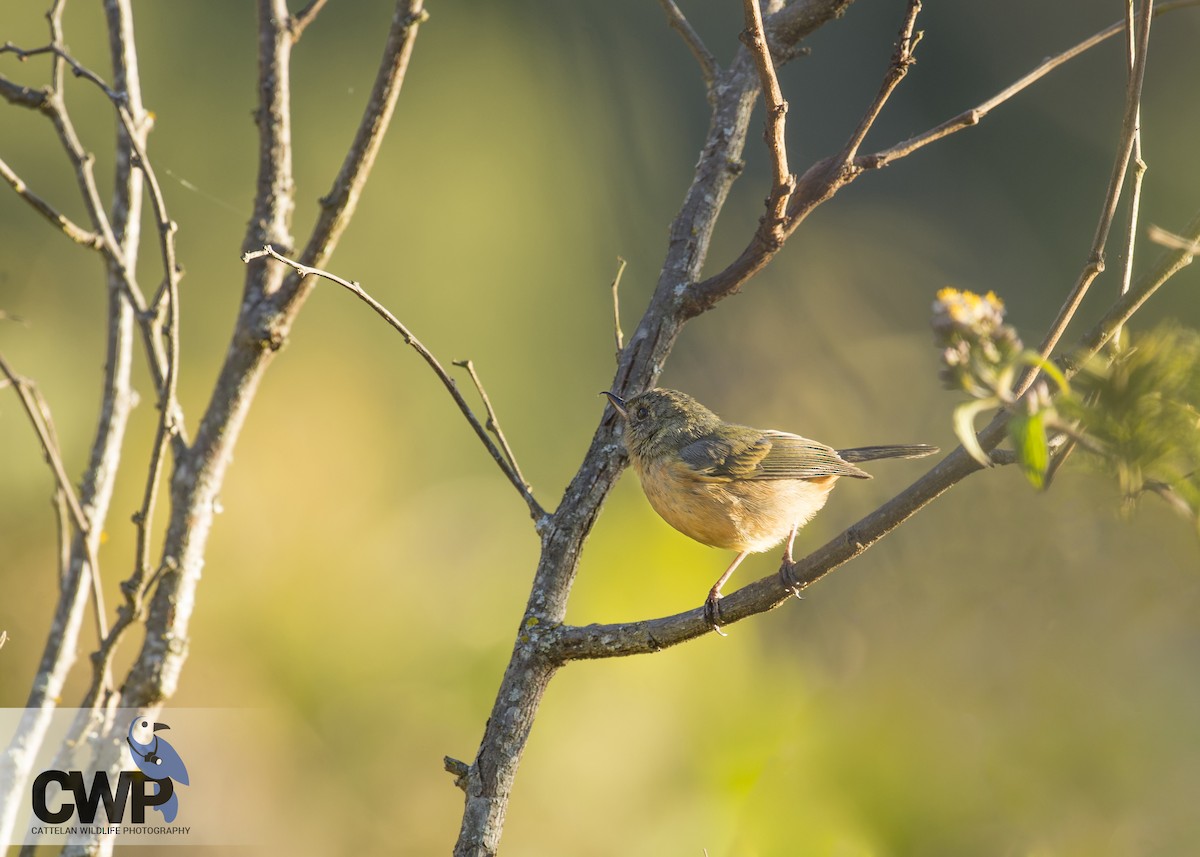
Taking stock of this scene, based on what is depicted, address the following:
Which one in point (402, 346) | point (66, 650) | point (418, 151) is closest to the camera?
point (66, 650)

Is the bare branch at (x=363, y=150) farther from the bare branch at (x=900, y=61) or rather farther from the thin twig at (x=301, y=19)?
the bare branch at (x=900, y=61)

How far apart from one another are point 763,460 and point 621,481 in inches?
127

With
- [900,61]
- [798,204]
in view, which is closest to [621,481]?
[798,204]

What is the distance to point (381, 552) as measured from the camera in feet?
20.8

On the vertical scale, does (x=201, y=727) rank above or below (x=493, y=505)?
below

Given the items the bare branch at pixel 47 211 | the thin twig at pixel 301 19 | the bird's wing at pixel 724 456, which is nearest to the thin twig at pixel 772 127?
the bird's wing at pixel 724 456

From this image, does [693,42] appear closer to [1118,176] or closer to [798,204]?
[798,204]

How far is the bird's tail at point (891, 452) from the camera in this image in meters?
3.29

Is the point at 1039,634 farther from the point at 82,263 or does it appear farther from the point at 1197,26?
the point at 82,263

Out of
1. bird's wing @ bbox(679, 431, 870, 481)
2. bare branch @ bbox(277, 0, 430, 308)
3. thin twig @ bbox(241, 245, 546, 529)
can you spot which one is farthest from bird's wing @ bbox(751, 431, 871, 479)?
bare branch @ bbox(277, 0, 430, 308)

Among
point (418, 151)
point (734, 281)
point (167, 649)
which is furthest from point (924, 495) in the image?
point (418, 151)

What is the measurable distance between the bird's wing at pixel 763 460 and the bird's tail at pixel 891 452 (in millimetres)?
38

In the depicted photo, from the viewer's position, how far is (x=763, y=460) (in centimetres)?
344

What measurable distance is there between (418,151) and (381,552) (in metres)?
3.35
